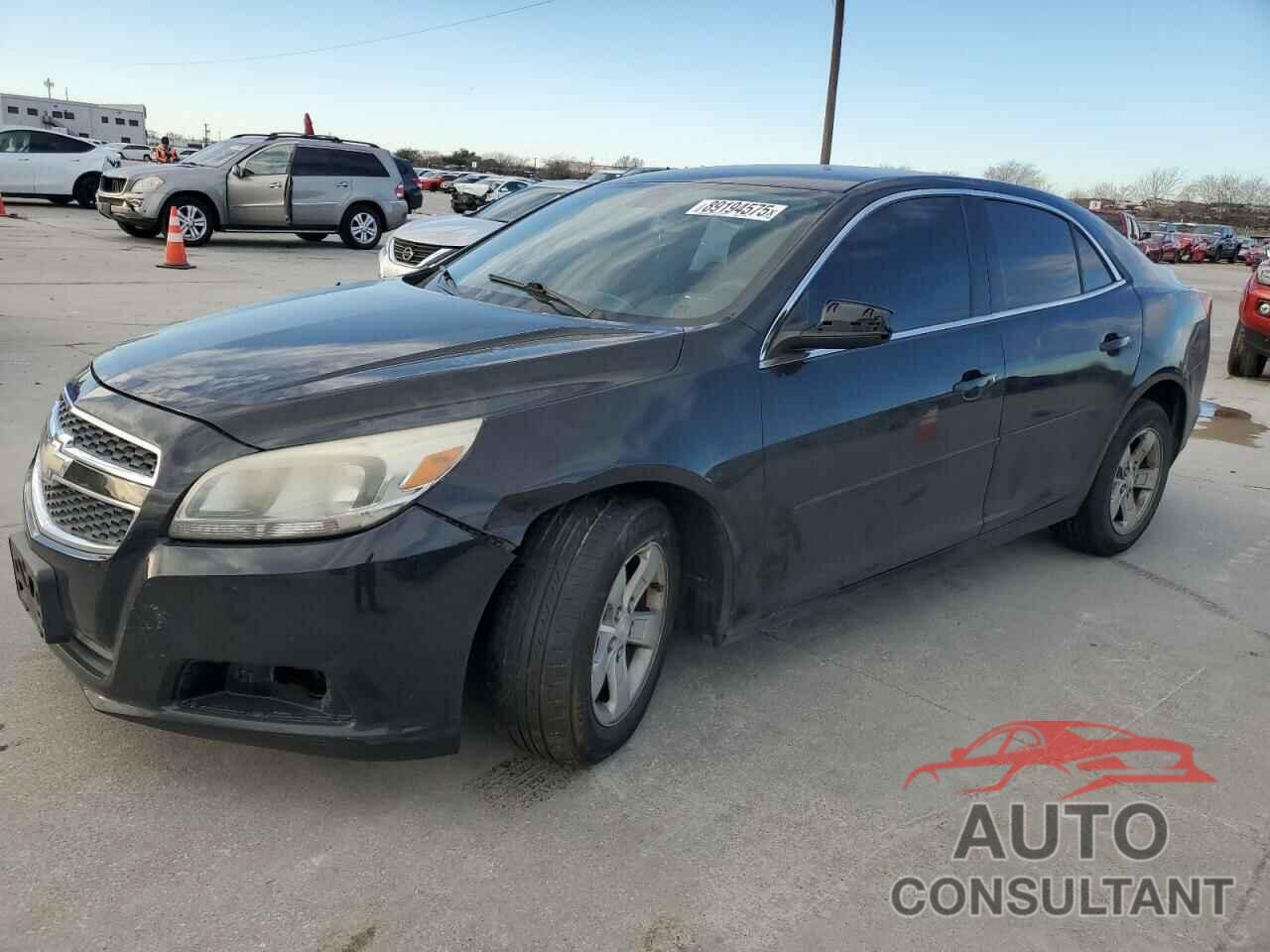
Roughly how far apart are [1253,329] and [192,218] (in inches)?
573

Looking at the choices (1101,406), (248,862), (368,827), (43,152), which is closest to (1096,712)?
(1101,406)

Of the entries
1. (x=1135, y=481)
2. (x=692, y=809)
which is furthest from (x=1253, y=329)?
(x=692, y=809)

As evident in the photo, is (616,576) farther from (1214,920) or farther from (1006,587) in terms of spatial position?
(1006,587)

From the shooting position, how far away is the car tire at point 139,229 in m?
16.8

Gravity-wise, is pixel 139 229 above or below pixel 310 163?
below

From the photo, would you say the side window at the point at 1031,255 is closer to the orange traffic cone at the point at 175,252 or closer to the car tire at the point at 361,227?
the orange traffic cone at the point at 175,252

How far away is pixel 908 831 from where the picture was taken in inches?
107

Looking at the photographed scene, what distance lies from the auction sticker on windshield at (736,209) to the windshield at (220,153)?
1502 centimetres

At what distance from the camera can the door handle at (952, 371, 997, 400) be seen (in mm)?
3650

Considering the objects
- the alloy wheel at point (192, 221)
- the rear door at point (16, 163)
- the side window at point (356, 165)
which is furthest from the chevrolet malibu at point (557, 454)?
the rear door at point (16, 163)

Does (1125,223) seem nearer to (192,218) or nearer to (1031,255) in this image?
(192,218)

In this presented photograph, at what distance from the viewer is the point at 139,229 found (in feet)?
56.4

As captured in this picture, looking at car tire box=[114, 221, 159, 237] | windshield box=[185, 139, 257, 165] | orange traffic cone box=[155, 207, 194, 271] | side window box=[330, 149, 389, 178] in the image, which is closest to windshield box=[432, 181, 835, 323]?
orange traffic cone box=[155, 207, 194, 271]

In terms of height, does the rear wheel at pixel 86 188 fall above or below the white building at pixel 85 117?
below
